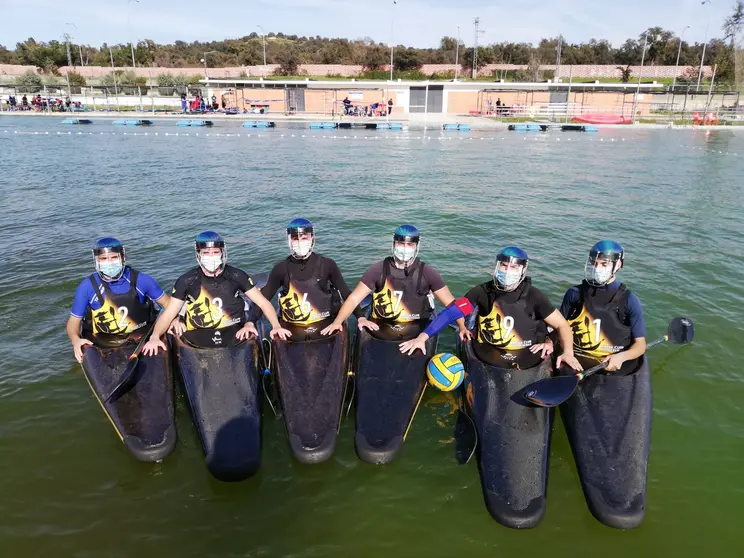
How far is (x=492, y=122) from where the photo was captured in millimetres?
53406

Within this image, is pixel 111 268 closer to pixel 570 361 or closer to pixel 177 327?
pixel 177 327

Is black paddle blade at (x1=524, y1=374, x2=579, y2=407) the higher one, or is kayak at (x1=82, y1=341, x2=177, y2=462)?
black paddle blade at (x1=524, y1=374, x2=579, y2=407)

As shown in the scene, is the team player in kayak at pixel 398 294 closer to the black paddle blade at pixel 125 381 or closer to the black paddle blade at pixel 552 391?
the black paddle blade at pixel 552 391

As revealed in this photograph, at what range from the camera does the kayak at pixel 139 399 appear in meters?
6.35

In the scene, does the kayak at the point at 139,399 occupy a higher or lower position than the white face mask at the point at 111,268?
lower

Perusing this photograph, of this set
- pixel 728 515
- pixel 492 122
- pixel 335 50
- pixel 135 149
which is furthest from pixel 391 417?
pixel 335 50

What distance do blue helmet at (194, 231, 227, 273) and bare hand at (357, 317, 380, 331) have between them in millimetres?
2241

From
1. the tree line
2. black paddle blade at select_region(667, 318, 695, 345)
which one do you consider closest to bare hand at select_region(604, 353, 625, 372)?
black paddle blade at select_region(667, 318, 695, 345)

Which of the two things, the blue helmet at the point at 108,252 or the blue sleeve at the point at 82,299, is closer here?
the blue helmet at the point at 108,252

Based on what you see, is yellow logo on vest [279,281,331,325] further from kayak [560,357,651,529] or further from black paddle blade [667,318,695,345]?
black paddle blade [667,318,695,345]

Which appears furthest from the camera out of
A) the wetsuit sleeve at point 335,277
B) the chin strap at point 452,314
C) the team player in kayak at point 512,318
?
the wetsuit sleeve at point 335,277

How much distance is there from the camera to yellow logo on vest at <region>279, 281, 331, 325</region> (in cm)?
784

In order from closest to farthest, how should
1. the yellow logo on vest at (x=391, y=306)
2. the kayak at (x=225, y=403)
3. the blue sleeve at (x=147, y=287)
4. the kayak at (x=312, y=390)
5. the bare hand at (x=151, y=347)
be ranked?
the kayak at (x=225, y=403), the kayak at (x=312, y=390), the bare hand at (x=151, y=347), the blue sleeve at (x=147, y=287), the yellow logo on vest at (x=391, y=306)

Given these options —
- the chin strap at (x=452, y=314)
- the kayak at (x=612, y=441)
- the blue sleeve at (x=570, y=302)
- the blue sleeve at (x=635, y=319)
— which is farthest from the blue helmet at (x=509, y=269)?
the kayak at (x=612, y=441)
